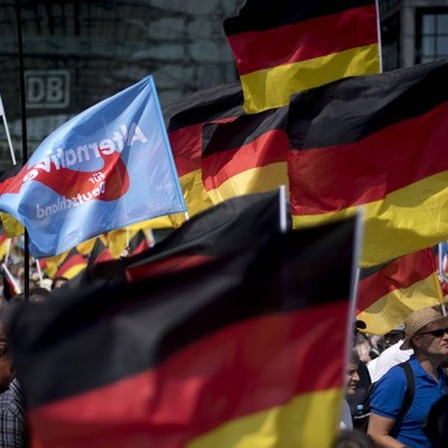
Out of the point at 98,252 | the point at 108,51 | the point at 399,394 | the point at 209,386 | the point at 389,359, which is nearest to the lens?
the point at 209,386

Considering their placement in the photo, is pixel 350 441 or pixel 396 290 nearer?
pixel 350 441

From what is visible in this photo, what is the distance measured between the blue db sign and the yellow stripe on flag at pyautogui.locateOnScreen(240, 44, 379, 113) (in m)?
29.2

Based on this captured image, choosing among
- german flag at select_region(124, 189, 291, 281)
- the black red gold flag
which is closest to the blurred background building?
the black red gold flag

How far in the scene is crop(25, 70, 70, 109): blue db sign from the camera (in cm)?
3688

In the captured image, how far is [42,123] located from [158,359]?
33.6m

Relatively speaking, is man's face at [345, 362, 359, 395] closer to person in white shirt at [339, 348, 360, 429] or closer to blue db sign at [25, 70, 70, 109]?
person in white shirt at [339, 348, 360, 429]

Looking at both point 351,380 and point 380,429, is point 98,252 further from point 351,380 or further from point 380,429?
point 380,429

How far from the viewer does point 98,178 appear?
831 centimetres

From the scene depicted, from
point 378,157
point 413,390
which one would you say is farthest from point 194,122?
point 413,390

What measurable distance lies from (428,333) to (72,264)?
35.0 ft

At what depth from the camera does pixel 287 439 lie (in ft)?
12.0

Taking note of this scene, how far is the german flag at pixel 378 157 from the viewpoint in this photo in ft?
22.8

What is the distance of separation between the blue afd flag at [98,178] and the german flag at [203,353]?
4.38 metres

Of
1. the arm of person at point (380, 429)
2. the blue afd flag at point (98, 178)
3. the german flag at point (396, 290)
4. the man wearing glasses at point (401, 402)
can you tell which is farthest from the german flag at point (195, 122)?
the arm of person at point (380, 429)
